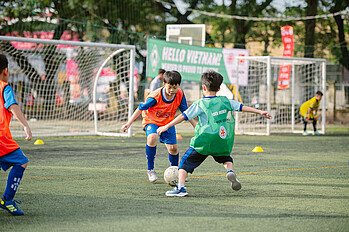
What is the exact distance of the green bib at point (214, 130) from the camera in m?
5.52

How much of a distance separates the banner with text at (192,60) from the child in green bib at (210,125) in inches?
444

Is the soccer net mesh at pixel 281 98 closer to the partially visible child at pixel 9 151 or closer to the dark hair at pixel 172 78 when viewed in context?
the dark hair at pixel 172 78

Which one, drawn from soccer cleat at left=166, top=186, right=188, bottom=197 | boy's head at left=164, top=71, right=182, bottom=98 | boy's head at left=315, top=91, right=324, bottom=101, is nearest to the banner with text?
boy's head at left=315, top=91, right=324, bottom=101

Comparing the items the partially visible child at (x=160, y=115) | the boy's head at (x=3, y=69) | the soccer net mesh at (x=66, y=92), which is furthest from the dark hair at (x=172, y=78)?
the soccer net mesh at (x=66, y=92)

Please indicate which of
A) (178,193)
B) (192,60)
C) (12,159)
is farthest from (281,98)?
(12,159)

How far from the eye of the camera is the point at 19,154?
475 centimetres

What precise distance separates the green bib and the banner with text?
11.3 metres

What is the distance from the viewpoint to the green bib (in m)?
5.52

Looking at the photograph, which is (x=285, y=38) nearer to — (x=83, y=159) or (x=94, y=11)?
(x=94, y=11)

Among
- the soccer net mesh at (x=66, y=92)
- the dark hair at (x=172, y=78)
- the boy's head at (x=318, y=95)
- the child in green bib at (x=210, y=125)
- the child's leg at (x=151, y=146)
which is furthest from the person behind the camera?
the soccer net mesh at (x=66, y=92)

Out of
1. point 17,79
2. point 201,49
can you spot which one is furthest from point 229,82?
point 17,79

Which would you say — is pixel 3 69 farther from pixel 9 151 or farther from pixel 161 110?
pixel 161 110

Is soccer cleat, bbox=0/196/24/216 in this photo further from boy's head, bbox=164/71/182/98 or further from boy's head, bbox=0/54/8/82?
boy's head, bbox=164/71/182/98

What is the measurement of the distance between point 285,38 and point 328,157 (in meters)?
12.1
